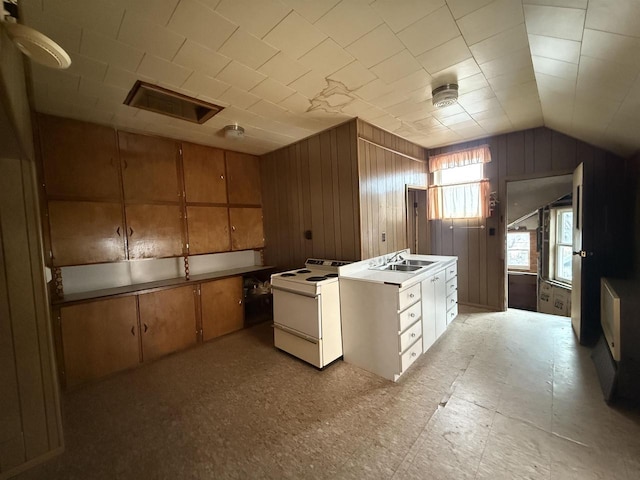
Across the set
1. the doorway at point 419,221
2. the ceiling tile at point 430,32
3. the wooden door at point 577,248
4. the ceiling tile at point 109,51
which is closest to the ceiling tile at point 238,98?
the ceiling tile at point 109,51

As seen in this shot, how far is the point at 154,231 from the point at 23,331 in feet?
4.91

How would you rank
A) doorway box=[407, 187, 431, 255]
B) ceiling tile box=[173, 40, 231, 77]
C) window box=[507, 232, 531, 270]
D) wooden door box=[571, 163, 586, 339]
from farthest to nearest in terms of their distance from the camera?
window box=[507, 232, 531, 270]
doorway box=[407, 187, 431, 255]
wooden door box=[571, 163, 586, 339]
ceiling tile box=[173, 40, 231, 77]

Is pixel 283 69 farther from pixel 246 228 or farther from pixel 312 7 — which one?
pixel 246 228

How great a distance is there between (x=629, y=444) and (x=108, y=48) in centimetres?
397

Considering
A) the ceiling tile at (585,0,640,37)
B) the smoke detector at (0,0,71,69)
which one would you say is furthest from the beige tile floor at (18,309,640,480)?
the ceiling tile at (585,0,640,37)

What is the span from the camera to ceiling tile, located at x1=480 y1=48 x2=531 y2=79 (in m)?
1.74

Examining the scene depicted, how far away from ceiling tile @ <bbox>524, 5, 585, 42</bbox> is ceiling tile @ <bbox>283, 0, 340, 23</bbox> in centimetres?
107

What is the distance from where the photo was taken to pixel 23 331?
5.10 ft

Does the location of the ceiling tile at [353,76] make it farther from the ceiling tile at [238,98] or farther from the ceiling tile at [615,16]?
the ceiling tile at [615,16]

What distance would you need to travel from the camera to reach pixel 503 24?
4.80ft

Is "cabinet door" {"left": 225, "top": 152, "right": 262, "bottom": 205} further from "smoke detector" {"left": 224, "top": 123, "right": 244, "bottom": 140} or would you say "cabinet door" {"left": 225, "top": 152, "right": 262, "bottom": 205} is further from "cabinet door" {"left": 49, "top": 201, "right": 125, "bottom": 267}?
"cabinet door" {"left": 49, "top": 201, "right": 125, "bottom": 267}

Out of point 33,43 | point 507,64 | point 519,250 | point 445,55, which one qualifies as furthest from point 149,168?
point 519,250

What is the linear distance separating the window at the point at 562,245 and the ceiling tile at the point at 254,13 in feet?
20.0

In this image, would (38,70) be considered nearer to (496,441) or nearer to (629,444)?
(496,441)
